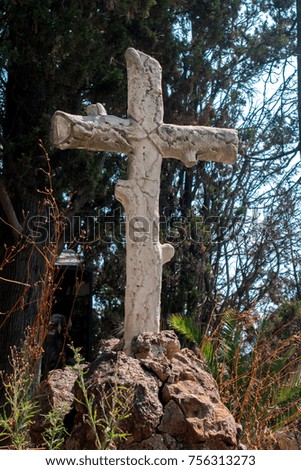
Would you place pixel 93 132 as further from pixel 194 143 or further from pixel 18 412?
pixel 18 412

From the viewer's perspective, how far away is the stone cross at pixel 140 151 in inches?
197


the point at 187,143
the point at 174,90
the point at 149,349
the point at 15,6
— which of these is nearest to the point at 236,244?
the point at 174,90

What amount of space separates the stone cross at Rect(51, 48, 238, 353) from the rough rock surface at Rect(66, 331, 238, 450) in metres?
0.66

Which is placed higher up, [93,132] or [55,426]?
[93,132]

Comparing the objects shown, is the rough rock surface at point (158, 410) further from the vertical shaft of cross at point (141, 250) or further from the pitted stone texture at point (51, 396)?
the vertical shaft of cross at point (141, 250)

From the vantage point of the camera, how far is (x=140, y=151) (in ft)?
17.3

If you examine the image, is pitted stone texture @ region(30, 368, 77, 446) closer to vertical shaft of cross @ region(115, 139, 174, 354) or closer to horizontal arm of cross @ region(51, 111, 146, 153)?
vertical shaft of cross @ region(115, 139, 174, 354)

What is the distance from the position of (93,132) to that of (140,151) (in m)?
0.38

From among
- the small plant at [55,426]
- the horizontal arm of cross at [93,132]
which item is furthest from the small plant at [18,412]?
the horizontal arm of cross at [93,132]

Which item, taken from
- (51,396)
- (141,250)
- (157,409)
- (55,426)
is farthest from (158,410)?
(141,250)

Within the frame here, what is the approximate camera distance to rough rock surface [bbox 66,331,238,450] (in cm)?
385

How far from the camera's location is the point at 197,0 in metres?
10.9

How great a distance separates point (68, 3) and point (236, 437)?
5643 mm

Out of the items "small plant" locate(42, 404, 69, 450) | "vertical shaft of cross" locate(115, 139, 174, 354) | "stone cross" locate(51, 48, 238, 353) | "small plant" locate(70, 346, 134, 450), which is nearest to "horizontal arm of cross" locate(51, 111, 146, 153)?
"stone cross" locate(51, 48, 238, 353)
